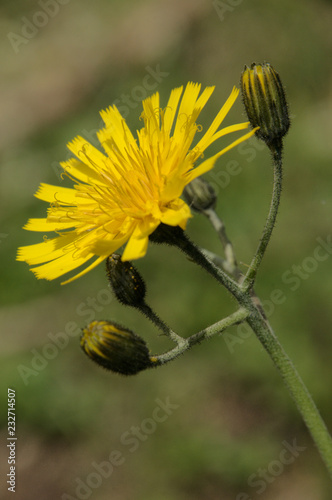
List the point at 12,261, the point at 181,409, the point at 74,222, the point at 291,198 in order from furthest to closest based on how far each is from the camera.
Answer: the point at 12,261 → the point at 291,198 → the point at 181,409 → the point at 74,222

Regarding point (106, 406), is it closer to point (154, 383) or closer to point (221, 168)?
point (154, 383)

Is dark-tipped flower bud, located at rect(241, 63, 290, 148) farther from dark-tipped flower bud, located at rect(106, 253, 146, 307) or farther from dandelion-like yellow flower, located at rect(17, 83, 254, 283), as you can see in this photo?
dark-tipped flower bud, located at rect(106, 253, 146, 307)

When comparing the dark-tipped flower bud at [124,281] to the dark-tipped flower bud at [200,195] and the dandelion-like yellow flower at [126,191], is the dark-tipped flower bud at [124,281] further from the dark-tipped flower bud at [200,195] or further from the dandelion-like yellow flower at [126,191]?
the dark-tipped flower bud at [200,195]

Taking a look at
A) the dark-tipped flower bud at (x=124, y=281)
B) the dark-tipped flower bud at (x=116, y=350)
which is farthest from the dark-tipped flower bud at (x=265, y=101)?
the dark-tipped flower bud at (x=116, y=350)

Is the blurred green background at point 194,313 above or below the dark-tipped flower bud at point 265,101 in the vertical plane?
below

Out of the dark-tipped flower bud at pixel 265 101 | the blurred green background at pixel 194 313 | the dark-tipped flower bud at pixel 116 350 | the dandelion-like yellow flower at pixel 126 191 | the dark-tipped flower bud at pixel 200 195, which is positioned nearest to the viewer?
the dandelion-like yellow flower at pixel 126 191

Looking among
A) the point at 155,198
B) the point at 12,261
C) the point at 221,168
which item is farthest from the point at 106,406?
the point at 155,198
